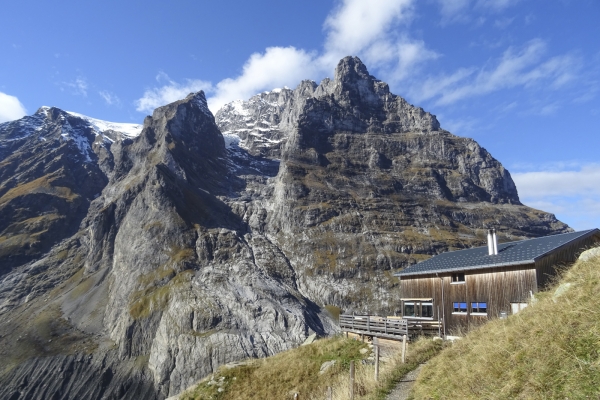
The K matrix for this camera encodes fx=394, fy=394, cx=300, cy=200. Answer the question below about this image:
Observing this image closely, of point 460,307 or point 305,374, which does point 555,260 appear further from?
point 305,374

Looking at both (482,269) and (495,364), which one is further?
(482,269)

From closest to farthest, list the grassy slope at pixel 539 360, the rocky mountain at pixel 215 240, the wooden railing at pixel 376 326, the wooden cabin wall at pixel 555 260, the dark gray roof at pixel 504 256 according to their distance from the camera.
A: 1. the grassy slope at pixel 539 360
2. the wooden railing at pixel 376 326
3. the wooden cabin wall at pixel 555 260
4. the dark gray roof at pixel 504 256
5. the rocky mountain at pixel 215 240

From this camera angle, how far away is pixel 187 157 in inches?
6629

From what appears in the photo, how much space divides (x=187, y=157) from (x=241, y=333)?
326 feet

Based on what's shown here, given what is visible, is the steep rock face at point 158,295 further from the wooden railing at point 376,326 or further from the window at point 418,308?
the wooden railing at point 376,326

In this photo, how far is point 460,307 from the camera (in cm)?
3469

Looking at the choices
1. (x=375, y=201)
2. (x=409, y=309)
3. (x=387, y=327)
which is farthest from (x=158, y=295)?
(x=387, y=327)

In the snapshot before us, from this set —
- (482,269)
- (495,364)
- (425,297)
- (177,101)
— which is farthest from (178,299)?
(177,101)

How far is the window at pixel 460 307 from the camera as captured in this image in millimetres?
34281

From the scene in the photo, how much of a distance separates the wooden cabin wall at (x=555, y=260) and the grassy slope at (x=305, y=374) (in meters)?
12.0

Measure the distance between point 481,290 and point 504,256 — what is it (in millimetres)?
3442

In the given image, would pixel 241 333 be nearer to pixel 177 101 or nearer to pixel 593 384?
pixel 593 384

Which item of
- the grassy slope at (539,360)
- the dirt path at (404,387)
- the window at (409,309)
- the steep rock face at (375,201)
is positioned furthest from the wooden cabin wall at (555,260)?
the steep rock face at (375,201)

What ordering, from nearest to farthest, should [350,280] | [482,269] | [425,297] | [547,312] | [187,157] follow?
[547,312]
[482,269]
[425,297]
[350,280]
[187,157]
